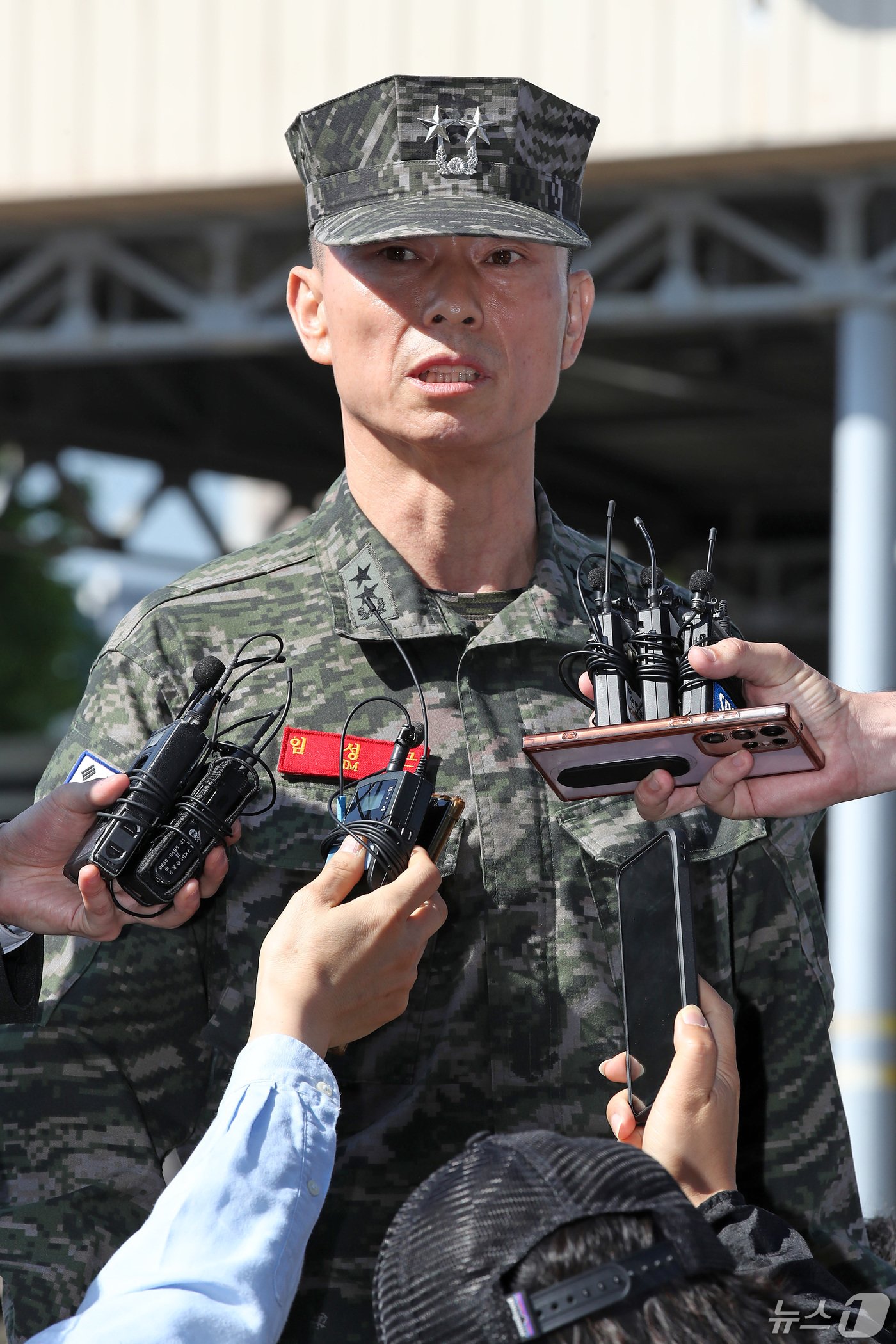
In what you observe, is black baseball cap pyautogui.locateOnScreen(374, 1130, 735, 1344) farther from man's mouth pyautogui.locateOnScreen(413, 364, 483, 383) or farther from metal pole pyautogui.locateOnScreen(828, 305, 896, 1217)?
metal pole pyautogui.locateOnScreen(828, 305, 896, 1217)

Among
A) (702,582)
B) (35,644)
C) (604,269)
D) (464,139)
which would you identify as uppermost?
(464,139)

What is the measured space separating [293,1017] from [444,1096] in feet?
1.48

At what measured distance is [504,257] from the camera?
2078mm

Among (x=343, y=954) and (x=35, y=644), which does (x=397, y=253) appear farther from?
(x=35, y=644)

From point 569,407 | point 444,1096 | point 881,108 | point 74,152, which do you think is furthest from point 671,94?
point 444,1096

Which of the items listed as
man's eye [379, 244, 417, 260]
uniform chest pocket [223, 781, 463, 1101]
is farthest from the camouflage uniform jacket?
man's eye [379, 244, 417, 260]

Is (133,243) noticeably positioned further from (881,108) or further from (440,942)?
(440,942)

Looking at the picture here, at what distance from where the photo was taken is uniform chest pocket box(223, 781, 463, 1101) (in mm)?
1943

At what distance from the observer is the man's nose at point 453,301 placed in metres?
2.03

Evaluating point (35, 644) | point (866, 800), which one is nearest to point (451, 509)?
point (866, 800)

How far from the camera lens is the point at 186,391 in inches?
439

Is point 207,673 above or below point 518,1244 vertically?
above

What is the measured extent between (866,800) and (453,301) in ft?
17.2

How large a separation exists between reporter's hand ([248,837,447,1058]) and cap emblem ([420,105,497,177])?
93 centimetres
